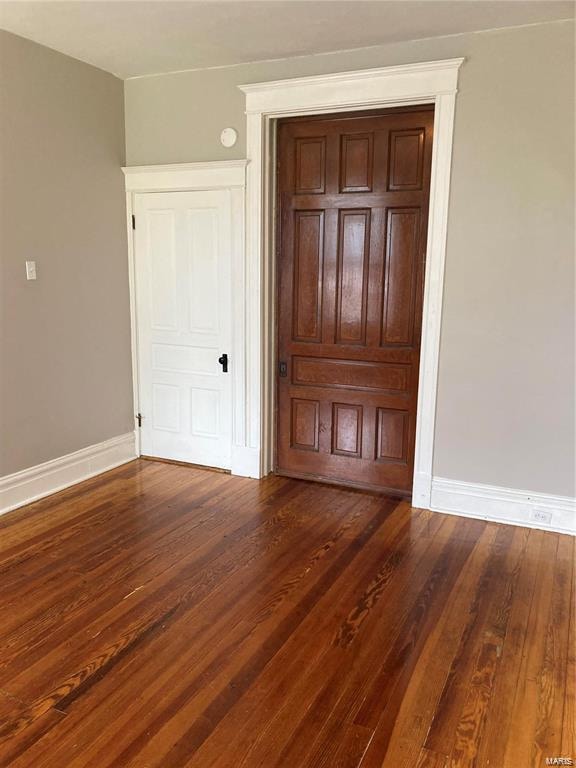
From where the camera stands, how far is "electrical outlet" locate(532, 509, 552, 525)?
341 cm

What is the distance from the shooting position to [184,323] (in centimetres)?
429

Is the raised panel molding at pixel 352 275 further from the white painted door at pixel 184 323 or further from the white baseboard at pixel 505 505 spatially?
the white baseboard at pixel 505 505

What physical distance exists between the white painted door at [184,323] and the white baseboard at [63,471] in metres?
0.23

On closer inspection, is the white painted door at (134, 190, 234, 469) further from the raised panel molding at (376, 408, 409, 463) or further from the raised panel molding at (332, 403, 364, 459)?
the raised panel molding at (376, 408, 409, 463)

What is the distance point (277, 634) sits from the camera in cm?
243

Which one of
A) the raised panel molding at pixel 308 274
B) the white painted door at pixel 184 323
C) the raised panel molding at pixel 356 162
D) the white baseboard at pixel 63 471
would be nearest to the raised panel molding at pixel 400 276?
the raised panel molding at pixel 356 162

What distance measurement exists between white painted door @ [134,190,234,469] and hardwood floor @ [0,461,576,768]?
31.3 inches

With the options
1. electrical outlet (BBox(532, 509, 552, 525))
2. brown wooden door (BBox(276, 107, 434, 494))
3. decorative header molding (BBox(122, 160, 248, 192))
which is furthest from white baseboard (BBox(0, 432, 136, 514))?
electrical outlet (BBox(532, 509, 552, 525))

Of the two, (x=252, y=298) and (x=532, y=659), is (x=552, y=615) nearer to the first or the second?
(x=532, y=659)

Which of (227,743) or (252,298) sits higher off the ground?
(252,298)

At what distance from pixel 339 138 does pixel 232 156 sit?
0.72 meters

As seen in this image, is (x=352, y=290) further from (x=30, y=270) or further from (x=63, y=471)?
(x=63, y=471)

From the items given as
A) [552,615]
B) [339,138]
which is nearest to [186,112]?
[339,138]

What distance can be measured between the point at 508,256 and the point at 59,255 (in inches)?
109
